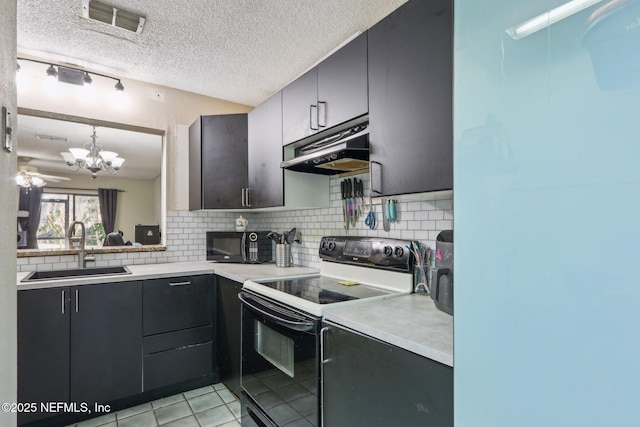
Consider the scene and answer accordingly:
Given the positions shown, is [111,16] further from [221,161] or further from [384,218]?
[384,218]

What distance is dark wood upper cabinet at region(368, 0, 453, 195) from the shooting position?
1.17 metres

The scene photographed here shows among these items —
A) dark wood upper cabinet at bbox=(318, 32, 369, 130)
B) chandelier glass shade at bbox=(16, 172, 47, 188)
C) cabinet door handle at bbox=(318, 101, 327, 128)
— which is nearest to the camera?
dark wood upper cabinet at bbox=(318, 32, 369, 130)

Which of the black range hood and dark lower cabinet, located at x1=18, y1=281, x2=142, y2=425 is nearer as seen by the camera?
the black range hood

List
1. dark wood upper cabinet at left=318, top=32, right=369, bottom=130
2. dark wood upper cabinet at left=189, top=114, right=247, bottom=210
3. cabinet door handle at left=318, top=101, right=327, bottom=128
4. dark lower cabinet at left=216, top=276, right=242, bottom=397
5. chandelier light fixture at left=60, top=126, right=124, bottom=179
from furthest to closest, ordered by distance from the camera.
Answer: chandelier light fixture at left=60, top=126, right=124, bottom=179
dark wood upper cabinet at left=189, top=114, right=247, bottom=210
dark lower cabinet at left=216, top=276, right=242, bottom=397
cabinet door handle at left=318, top=101, right=327, bottom=128
dark wood upper cabinet at left=318, top=32, right=369, bottom=130

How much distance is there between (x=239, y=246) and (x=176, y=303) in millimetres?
700

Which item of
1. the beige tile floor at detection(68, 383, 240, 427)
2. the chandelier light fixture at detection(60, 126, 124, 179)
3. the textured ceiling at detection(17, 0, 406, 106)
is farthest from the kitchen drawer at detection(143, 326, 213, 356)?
the textured ceiling at detection(17, 0, 406, 106)

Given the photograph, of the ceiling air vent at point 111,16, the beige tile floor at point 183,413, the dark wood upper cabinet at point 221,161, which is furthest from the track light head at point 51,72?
the beige tile floor at point 183,413

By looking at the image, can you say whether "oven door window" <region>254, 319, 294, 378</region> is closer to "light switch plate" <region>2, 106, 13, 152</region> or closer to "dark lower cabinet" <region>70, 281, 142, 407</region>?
"dark lower cabinet" <region>70, 281, 142, 407</region>

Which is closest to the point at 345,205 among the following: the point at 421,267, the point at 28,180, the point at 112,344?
the point at 421,267

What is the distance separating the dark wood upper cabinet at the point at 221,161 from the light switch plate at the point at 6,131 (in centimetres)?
173

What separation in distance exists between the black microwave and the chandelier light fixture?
1295mm

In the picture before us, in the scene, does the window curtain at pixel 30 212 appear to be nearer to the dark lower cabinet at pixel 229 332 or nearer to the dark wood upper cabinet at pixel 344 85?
the dark lower cabinet at pixel 229 332

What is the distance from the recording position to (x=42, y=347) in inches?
72.7
